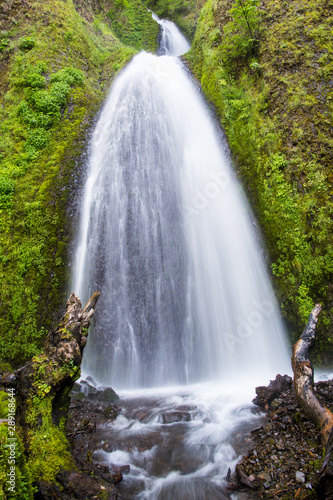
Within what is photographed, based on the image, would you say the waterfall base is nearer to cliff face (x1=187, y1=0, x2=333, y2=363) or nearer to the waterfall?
the waterfall

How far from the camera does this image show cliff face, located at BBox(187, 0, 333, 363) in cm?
695

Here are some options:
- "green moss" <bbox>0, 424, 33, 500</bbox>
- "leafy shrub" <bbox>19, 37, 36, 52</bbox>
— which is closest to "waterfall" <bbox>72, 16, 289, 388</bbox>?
"green moss" <bbox>0, 424, 33, 500</bbox>

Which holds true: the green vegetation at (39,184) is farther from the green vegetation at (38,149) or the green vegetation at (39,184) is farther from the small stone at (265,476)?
the small stone at (265,476)

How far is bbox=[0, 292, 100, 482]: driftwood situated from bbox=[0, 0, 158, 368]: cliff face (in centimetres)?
387

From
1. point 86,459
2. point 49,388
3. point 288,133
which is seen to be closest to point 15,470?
point 49,388

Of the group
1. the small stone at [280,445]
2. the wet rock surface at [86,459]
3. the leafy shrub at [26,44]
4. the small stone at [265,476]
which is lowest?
the small stone at [265,476]

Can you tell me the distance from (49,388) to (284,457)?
10.7 ft

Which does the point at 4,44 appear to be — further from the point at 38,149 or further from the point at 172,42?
the point at 172,42

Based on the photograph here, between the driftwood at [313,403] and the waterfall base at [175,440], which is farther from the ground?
the driftwood at [313,403]

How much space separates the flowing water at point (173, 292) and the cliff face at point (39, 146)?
31.2 inches

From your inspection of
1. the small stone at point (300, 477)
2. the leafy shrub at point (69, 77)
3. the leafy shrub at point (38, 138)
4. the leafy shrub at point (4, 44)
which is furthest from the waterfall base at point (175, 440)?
the leafy shrub at point (4, 44)

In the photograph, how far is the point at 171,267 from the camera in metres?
8.44

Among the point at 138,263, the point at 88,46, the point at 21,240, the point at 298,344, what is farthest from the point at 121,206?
the point at 88,46

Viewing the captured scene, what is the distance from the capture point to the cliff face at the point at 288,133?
695cm
